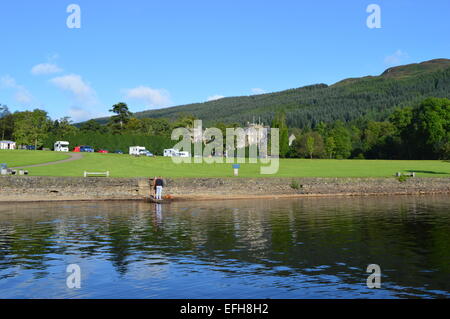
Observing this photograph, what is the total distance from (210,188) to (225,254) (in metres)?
32.4

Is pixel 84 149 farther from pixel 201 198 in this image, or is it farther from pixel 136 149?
pixel 201 198

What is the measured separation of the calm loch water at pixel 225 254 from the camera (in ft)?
47.4

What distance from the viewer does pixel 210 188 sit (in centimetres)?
5206

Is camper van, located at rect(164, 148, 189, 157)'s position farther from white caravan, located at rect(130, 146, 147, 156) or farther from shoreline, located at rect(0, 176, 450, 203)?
shoreline, located at rect(0, 176, 450, 203)

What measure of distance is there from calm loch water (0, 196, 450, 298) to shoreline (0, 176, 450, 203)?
1348 centimetres

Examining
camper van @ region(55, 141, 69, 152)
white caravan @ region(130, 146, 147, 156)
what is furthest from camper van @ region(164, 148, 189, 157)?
camper van @ region(55, 141, 69, 152)

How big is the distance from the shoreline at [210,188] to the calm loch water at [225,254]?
13.5 meters

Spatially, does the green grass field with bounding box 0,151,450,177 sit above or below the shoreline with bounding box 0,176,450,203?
above

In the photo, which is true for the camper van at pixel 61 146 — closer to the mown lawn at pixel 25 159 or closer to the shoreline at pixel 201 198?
the mown lawn at pixel 25 159

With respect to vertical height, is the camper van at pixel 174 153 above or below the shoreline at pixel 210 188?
above

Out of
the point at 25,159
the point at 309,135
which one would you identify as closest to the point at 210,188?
the point at 25,159

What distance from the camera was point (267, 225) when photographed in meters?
28.7

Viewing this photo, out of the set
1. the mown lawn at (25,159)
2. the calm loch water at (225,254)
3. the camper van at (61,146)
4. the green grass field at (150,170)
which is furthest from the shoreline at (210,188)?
the camper van at (61,146)

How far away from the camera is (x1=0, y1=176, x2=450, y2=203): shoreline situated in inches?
1871
